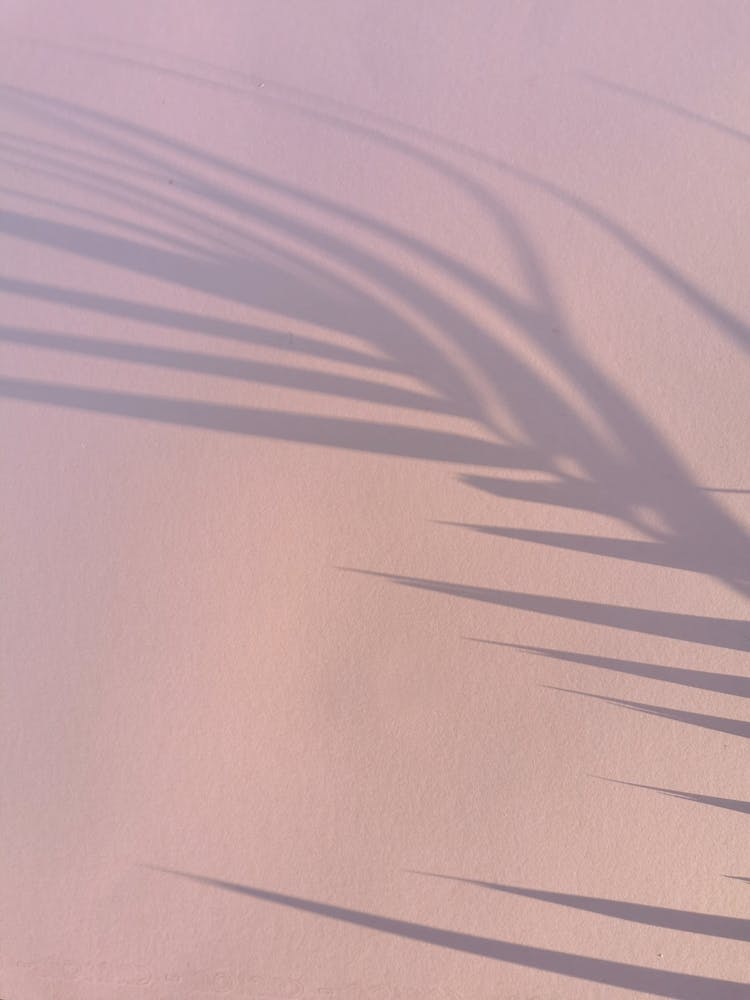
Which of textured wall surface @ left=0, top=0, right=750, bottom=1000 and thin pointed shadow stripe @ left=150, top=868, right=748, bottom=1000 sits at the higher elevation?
textured wall surface @ left=0, top=0, right=750, bottom=1000

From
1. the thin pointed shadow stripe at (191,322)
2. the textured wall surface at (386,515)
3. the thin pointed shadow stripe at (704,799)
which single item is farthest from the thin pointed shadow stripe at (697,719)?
the thin pointed shadow stripe at (191,322)

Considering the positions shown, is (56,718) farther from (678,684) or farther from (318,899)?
(678,684)

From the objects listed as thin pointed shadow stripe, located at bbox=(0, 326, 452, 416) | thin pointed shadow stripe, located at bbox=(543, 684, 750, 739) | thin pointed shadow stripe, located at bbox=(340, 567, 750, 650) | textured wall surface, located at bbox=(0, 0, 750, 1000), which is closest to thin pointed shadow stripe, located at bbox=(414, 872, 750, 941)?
textured wall surface, located at bbox=(0, 0, 750, 1000)

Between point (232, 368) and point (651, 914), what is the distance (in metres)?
1.22

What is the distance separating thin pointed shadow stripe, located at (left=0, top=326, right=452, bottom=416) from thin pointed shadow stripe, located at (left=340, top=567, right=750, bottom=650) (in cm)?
31

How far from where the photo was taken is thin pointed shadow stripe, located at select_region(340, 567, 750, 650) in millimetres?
1236

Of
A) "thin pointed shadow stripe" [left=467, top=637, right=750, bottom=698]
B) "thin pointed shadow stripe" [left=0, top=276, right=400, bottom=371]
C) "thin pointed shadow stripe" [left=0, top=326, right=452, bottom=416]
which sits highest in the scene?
"thin pointed shadow stripe" [left=0, top=276, right=400, bottom=371]

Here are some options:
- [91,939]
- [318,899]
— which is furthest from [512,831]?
[91,939]

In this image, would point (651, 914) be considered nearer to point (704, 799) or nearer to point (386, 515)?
point (704, 799)

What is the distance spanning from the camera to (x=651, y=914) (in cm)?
123

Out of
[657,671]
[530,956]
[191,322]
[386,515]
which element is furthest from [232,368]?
[530,956]

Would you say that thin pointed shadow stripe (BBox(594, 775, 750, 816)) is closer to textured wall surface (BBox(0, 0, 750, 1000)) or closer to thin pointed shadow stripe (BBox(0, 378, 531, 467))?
textured wall surface (BBox(0, 0, 750, 1000))

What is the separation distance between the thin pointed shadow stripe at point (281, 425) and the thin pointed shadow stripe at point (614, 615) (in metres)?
0.23

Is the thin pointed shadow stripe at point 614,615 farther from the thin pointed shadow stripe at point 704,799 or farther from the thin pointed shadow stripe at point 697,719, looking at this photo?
the thin pointed shadow stripe at point 704,799
